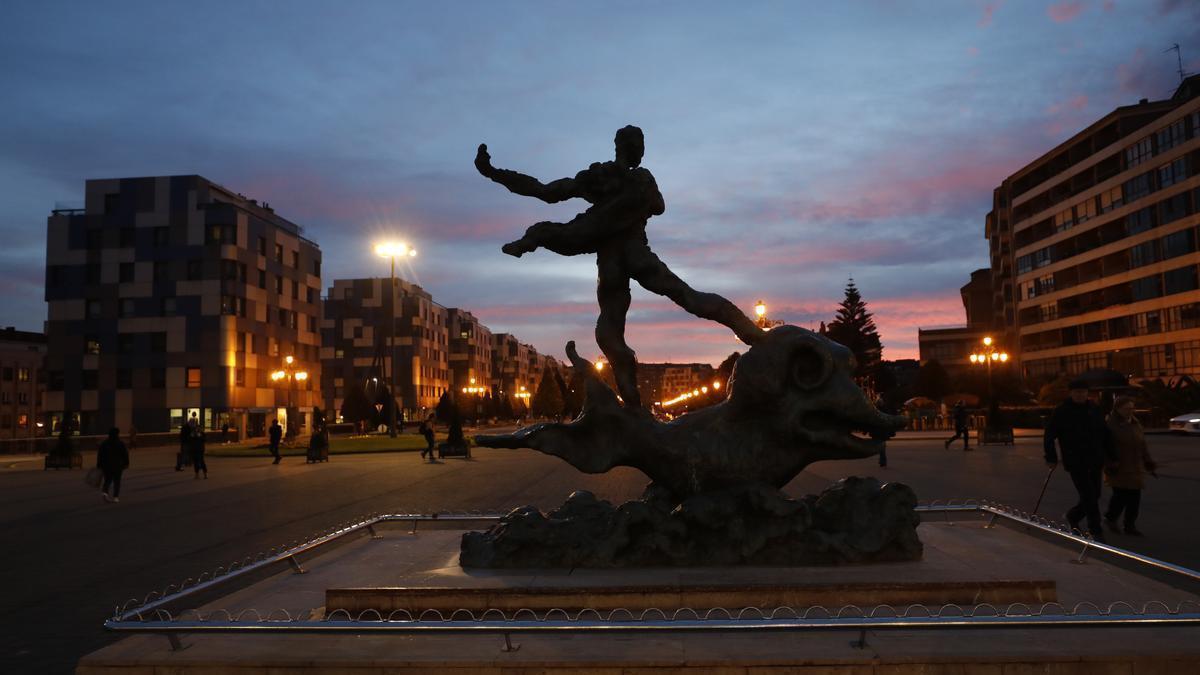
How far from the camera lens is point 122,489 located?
20.7m

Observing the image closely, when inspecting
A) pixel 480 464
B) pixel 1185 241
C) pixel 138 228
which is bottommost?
pixel 480 464

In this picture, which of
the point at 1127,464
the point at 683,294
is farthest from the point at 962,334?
the point at 683,294

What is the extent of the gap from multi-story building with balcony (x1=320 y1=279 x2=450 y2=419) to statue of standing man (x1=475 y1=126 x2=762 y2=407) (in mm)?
93108

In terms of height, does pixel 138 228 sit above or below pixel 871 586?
above

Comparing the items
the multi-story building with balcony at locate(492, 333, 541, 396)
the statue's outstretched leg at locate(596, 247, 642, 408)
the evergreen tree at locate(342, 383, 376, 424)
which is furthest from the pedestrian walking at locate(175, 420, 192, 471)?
the multi-story building with balcony at locate(492, 333, 541, 396)

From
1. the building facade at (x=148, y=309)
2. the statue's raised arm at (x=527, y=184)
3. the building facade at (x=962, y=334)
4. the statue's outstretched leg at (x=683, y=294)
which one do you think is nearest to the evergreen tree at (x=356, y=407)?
→ the building facade at (x=148, y=309)

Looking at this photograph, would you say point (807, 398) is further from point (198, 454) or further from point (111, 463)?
point (198, 454)

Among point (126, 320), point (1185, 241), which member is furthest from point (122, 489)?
point (1185, 241)

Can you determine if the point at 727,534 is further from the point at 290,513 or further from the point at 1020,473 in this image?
the point at 1020,473

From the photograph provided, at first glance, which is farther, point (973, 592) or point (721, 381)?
point (721, 381)

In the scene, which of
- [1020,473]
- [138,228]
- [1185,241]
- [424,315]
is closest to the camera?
[1020,473]

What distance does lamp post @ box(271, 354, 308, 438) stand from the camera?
48.1 m

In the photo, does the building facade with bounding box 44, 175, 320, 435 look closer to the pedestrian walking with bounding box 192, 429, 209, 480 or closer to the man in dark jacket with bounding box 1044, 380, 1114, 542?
the pedestrian walking with bounding box 192, 429, 209, 480

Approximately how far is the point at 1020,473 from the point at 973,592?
52.0 feet
